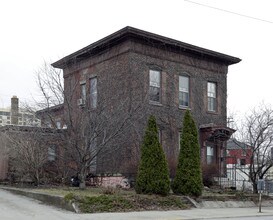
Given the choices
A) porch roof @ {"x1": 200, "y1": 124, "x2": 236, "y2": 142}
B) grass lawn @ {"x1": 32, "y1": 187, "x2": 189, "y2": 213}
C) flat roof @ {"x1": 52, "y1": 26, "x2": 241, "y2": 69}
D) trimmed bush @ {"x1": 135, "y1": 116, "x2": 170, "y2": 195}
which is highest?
flat roof @ {"x1": 52, "y1": 26, "x2": 241, "y2": 69}

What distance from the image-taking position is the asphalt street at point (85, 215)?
50.4 feet

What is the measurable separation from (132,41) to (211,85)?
7.57 meters

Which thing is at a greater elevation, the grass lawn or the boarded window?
the boarded window

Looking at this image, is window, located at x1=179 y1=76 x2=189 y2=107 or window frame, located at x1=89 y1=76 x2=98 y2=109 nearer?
window frame, located at x1=89 y1=76 x2=98 y2=109

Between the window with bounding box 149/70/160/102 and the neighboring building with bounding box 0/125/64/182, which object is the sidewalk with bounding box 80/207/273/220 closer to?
the neighboring building with bounding box 0/125/64/182

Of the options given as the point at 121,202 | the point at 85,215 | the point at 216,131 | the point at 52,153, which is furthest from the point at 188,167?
the point at 216,131

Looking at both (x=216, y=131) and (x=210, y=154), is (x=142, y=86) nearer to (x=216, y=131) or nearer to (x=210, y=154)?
(x=216, y=131)

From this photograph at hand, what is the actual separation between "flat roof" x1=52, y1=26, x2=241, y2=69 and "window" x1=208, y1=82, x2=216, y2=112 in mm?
1886

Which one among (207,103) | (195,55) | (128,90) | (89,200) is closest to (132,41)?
(128,90)

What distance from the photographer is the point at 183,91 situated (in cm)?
2952

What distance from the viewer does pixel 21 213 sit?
1583 cm

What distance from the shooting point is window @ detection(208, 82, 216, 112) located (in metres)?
31.2

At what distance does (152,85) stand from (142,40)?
2.84 meters

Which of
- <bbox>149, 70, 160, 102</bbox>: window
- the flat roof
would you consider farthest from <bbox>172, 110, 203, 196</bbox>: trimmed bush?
the flat roof
